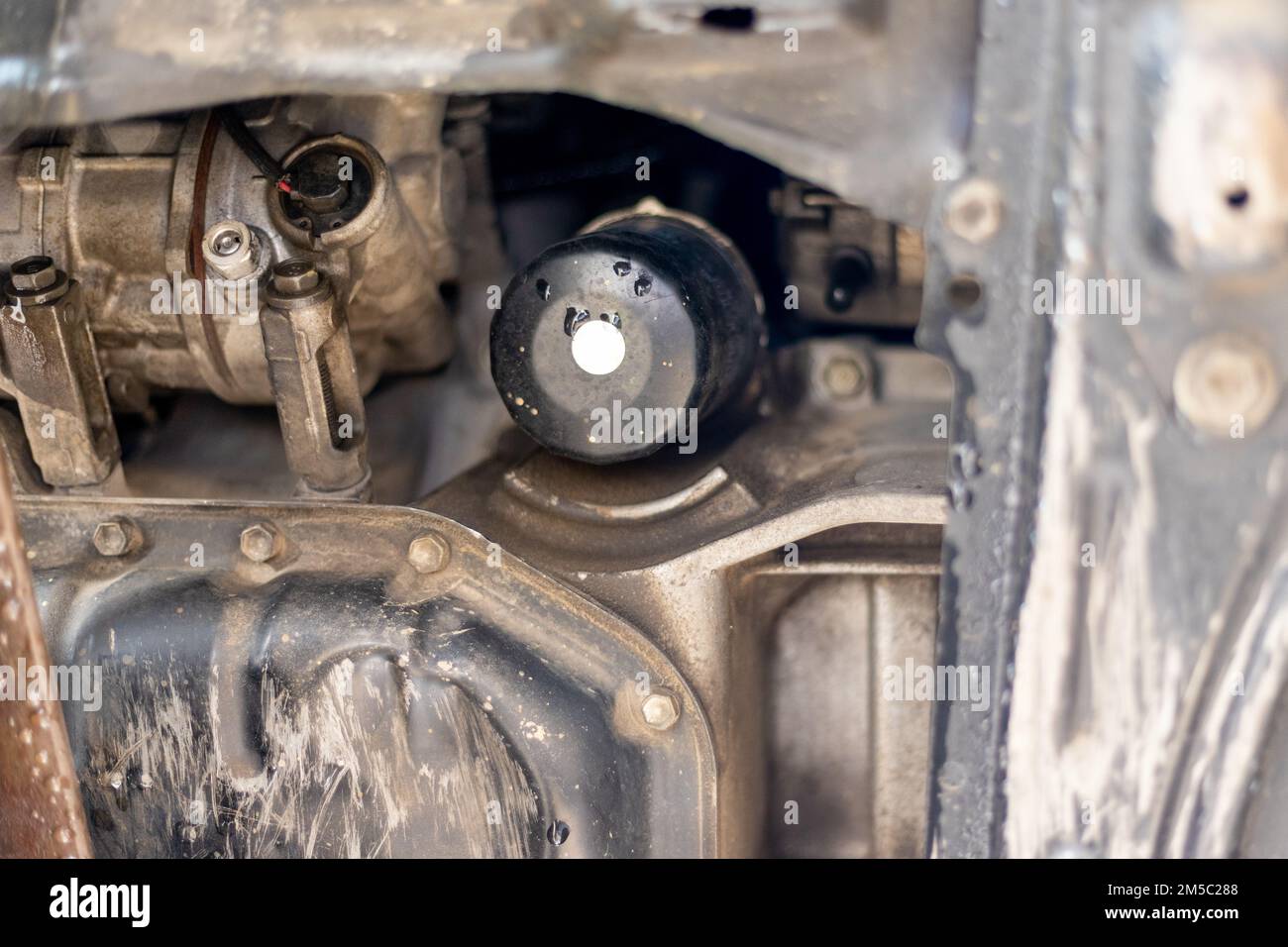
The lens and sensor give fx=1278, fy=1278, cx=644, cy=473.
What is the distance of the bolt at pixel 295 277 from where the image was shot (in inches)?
44.1

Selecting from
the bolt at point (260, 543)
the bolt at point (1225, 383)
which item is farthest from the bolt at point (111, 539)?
the bolt at point (1225, 383)

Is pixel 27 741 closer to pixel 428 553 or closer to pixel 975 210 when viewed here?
pixel 428 553

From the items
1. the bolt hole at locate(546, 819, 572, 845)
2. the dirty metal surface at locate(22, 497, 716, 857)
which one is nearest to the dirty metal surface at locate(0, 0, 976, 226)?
the dirty metal surface at locate(22, 497, 716, 857)

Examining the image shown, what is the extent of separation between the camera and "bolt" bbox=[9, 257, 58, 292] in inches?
44.9

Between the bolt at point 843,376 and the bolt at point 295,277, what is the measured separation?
0.54 metres

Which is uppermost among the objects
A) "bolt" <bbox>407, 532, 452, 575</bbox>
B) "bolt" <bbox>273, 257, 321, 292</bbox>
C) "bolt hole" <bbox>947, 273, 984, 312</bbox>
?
"bolt" <bbox>273, 257, 321, 292</bbox>

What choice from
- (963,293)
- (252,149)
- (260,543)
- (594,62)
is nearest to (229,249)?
(252,149)

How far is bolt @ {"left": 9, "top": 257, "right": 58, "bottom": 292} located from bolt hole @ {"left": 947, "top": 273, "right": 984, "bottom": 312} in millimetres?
801

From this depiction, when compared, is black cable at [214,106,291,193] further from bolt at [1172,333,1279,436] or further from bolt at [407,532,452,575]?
bolt at [1172,333,1279,436]

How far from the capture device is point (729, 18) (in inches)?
35.3

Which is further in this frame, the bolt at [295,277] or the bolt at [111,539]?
the bolt at [111,539]

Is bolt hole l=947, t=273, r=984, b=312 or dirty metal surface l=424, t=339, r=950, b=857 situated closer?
bolt hole l=947, t=273, r=984, b=312

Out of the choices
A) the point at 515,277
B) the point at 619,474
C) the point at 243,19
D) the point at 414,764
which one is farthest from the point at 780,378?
the point at 243,19

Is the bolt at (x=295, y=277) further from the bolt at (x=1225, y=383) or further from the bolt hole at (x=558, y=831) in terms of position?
the bolt at (x=1225, y=383)
